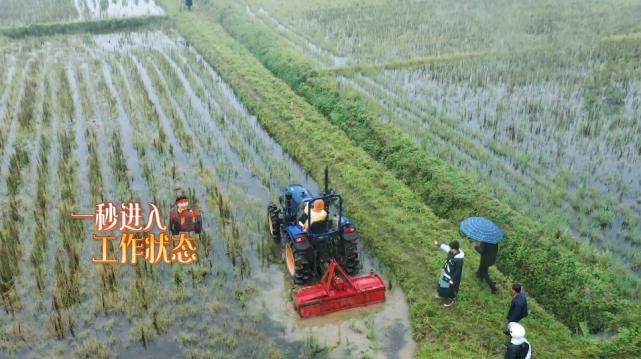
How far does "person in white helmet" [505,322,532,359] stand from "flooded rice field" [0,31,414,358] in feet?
5.09

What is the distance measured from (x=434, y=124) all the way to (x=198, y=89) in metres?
7.92

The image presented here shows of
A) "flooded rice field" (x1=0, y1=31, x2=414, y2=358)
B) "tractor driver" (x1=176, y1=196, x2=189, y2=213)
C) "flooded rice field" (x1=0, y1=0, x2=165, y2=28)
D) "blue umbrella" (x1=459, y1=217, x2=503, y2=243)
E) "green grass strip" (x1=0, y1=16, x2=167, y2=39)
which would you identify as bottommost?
"flooded rice field" (x1=0, y1=31, x2=414, y2=358)

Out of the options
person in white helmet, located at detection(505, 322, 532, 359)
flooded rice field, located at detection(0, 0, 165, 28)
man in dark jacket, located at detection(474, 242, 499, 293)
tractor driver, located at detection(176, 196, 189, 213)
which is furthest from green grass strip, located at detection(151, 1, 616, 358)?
flooded rice field, located at detection(0, 0, 165, 28)

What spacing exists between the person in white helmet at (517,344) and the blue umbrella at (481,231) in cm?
166

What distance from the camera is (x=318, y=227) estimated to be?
8.23m

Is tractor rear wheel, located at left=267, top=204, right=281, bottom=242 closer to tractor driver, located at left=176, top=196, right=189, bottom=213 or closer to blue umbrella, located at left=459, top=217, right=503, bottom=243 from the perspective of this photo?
tractor driver, located at left=176, top=196, right=189, bottom=213

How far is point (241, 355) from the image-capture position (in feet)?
23.7

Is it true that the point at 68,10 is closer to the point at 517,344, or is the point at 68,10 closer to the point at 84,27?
the point at 84,27

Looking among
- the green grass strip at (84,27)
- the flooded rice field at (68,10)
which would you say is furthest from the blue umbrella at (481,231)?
the flooded rice field at (68,10)

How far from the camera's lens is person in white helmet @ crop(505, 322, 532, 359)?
238 inches

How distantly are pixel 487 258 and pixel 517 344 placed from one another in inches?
84.0

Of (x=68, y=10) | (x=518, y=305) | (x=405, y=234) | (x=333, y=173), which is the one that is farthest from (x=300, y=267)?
(x=68, y=10)

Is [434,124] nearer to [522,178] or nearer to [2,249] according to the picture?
[522,178]

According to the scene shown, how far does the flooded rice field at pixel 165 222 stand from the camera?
7.52 m
